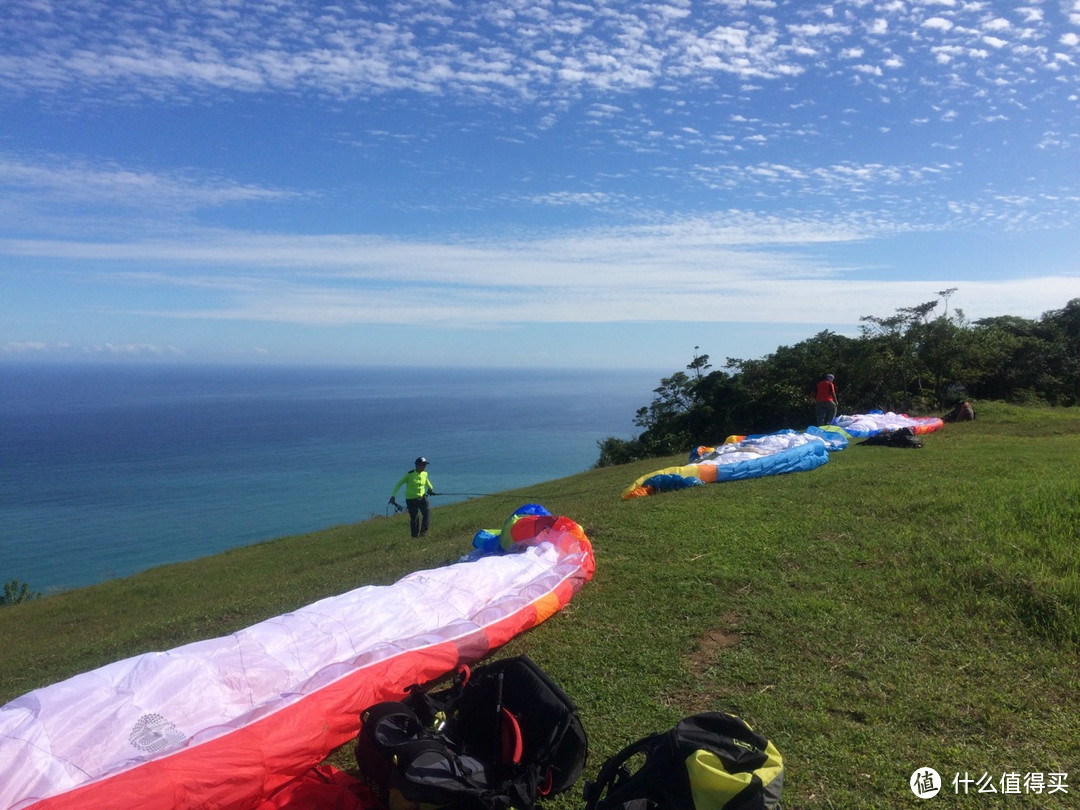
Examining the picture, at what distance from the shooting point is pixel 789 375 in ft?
108

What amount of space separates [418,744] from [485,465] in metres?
68.3

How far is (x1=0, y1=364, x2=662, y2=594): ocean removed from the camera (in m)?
42.2

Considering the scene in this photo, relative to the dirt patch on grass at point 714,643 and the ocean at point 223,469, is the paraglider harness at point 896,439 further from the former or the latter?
the dirt patch on grass at point 714,643

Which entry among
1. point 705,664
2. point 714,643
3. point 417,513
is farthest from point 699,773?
point 417,513

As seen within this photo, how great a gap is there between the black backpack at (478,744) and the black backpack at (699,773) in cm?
50

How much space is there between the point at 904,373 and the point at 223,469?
224 feet

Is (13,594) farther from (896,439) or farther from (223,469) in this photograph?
(223,469)

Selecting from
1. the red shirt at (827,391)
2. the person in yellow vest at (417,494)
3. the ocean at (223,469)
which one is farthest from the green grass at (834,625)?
the ocean at (223,469)

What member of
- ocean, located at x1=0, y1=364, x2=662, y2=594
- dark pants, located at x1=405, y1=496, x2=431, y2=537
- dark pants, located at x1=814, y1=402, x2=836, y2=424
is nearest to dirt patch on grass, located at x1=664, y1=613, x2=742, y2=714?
dark pants, located at x1=405, y1=496, x2=431, y2=537

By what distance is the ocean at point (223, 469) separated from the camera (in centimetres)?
4222

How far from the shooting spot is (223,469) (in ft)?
247

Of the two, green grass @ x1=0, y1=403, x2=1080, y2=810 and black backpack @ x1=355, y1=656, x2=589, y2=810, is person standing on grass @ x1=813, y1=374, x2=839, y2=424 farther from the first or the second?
black backpack @ x1=355, y1=656, x2=589, y2=810

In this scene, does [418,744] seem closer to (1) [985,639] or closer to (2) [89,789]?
(2) [89,789]

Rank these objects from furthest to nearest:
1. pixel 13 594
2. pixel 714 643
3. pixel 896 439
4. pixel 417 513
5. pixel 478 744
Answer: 1. pixel 13 594
2. pixel 896 439
3. pixel 417 513
4. pixel 714 643
5. pixel 478 744
